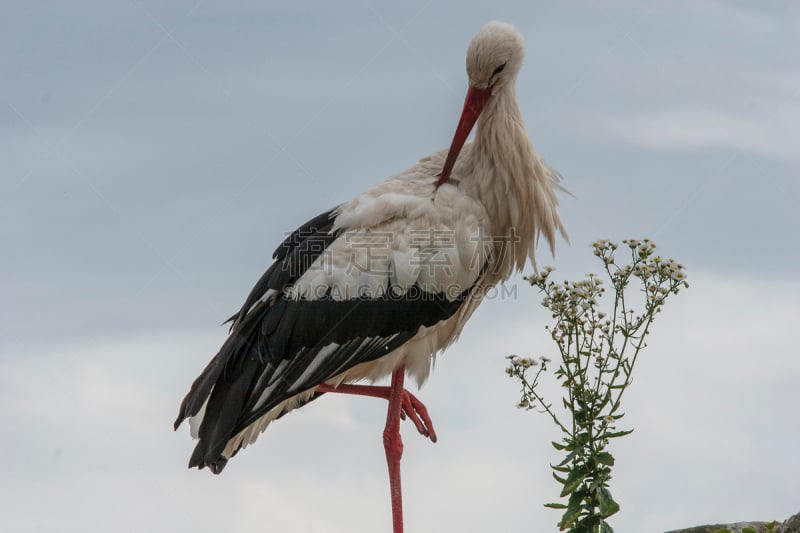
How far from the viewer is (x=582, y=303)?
16.1ft

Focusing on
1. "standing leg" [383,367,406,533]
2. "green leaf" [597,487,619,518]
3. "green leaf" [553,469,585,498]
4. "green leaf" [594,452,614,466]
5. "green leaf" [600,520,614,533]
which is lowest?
"green leaf" [600,520,614,533]

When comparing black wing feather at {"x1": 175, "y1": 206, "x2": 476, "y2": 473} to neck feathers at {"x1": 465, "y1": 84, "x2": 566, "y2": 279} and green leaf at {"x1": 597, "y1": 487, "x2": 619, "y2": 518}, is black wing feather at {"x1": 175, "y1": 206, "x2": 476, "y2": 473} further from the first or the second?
green leaf at {"x1": 597, "y1": 487, "x2": 619, "y2": 518}

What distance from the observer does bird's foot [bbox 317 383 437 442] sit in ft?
22.2

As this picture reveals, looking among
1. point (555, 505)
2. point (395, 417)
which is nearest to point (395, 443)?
point (395, 417)

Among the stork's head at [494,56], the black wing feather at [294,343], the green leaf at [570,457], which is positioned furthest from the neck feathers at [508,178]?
the green leaf at [570,457]

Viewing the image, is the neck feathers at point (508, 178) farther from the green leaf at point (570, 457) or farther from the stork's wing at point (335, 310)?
the green leaf at point (570, 457)

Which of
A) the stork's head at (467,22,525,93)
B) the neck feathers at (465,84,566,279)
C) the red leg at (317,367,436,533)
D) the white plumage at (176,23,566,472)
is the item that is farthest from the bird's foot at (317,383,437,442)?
the stork's head at (467,22,525,93)

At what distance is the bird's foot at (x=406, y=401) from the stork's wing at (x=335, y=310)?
738 millimetres

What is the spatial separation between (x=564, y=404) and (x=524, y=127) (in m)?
2.27

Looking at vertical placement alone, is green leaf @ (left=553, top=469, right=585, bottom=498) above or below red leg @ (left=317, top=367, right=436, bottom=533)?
below

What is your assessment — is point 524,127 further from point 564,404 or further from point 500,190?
point 564,404

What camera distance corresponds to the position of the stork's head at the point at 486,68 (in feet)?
19.9

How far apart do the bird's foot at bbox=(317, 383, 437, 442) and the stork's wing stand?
74 centimetres

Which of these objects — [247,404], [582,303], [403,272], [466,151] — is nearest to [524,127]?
[466,151]
